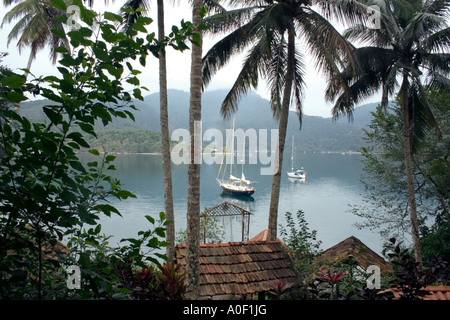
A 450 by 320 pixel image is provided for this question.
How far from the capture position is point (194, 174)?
4914mm

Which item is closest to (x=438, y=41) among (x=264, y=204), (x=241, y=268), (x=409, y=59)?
(x=409, y=59)

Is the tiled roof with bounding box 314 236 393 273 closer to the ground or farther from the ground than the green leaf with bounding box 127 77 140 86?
closer to the ground

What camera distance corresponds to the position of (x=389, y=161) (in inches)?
510

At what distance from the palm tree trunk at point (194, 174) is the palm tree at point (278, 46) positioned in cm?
243

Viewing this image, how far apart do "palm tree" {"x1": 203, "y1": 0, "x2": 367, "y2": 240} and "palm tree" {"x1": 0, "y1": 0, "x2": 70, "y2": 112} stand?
4442mm

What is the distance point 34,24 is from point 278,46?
6.81m

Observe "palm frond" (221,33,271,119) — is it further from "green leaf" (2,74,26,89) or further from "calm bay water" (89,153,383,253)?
"green leaf" (2,74,26,89)

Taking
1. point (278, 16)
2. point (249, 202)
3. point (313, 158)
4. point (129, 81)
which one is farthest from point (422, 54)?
point (313, 158)

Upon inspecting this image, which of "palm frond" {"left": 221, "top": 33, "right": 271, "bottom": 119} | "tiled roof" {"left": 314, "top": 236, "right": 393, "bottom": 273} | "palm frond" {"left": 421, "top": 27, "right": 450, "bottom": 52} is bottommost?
"tiled roof" {"left": 314, "top": 236, "right": 393, "bottom": 273}

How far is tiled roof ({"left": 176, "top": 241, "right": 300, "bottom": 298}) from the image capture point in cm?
560

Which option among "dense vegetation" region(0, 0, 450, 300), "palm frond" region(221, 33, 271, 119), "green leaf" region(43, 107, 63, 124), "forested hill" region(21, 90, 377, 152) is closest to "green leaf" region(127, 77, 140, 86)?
"dense vegetation" region(0, 0, 450, 300)

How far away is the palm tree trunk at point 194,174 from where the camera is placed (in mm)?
4820

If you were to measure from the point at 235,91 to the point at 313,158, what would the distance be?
82.2 meters

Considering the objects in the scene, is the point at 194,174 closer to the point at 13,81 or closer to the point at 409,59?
the point at 13,81
